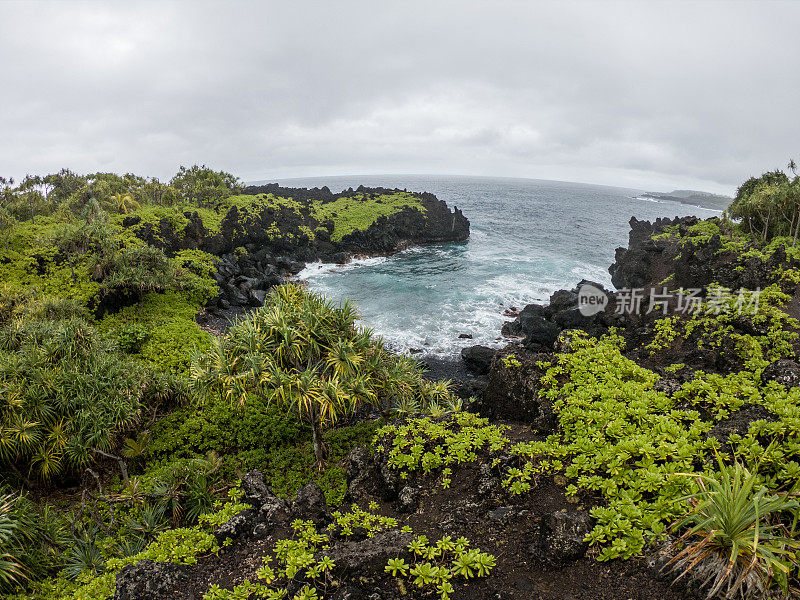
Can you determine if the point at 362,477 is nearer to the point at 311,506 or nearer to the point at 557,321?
the point at 311,506

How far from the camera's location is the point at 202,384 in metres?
12.7

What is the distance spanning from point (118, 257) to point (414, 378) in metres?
28.3

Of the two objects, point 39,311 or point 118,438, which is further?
point 39,311

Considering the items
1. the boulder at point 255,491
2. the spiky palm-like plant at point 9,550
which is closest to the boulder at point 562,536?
the boulder at point 255,491

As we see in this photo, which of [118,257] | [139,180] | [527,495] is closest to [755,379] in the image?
[527,495]

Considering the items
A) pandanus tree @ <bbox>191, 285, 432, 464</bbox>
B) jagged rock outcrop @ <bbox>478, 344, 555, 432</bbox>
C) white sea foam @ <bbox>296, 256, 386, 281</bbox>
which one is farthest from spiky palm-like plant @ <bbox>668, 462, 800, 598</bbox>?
white sea foam @ <bbox>296, 256, 386, 281</bbox>

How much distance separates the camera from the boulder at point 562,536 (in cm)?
676

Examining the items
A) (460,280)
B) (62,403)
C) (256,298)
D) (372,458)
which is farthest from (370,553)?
(460,280)

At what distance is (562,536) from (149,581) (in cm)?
787

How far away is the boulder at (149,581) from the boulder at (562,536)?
7.01 metres

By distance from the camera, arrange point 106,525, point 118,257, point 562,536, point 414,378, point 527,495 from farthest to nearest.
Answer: point 118,257 < point 414,378 < point 106,525 < point 527,495 < point 562,536

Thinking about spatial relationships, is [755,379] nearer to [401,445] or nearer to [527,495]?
[527,495]

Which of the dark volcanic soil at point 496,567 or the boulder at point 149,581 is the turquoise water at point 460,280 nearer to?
Result: the dark volcanic soil at point 496,567

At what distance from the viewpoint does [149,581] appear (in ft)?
23.0
